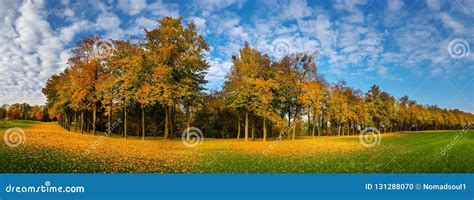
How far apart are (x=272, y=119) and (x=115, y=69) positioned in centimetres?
2263

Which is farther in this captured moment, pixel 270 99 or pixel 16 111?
pixel 16 111

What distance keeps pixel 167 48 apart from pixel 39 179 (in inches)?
1112

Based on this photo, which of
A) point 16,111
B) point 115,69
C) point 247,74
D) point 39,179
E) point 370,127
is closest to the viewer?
point 39,179

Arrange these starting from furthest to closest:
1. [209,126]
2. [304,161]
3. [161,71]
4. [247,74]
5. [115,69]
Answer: [209,126]
[247,74]
[115,69]
[161,71]
[304,161]

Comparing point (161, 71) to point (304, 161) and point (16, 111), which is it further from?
point (16, 111)

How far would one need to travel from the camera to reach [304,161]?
27.0 metres

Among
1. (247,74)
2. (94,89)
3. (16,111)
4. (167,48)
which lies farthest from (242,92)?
(16,111)

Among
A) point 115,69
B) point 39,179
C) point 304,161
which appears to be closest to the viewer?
point 39,179

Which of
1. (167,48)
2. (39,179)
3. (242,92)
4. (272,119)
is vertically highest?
(167,48)

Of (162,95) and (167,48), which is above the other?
(167,48)

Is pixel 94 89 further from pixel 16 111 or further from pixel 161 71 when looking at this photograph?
pixel 16 111

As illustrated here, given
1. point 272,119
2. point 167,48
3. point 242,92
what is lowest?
point 272,119

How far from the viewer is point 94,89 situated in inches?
1972

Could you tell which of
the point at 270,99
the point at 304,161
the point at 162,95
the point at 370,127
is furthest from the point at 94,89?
the point at 370,127
